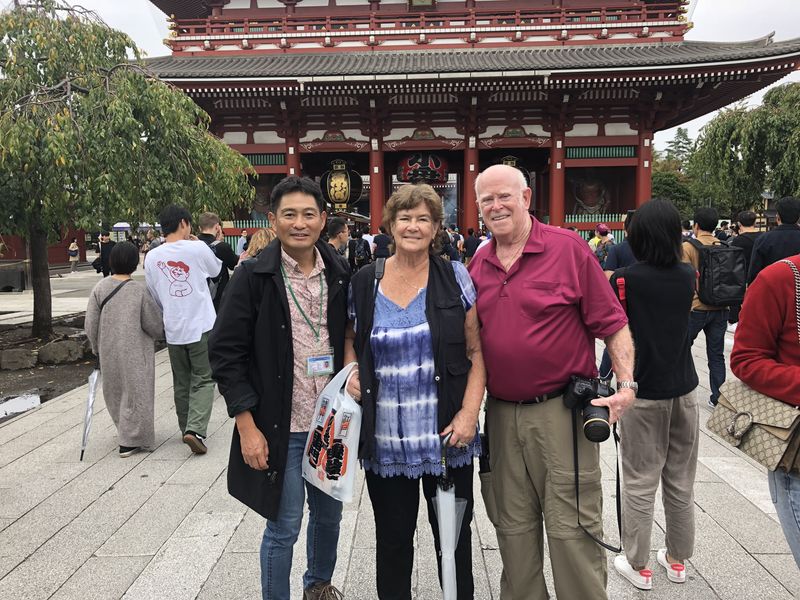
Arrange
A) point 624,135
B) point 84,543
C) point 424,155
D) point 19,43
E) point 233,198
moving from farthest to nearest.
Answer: point 424,155
point 624,135
point 233,198
point 19,43
point 84,543

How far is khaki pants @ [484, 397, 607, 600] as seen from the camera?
1.88m

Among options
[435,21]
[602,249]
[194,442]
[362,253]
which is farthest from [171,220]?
[435,21]

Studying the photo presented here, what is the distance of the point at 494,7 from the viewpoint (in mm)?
15898

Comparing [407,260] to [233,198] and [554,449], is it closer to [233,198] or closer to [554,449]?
[554,449]

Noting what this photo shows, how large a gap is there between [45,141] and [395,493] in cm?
630

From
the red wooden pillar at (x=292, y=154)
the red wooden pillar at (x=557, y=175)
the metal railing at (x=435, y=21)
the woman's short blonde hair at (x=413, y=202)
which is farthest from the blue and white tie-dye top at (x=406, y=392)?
the metal railing at (x=435, y=21)

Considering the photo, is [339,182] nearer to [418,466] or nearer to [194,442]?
[194,442]

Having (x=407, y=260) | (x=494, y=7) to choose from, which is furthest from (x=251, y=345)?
(x=494, y=7)

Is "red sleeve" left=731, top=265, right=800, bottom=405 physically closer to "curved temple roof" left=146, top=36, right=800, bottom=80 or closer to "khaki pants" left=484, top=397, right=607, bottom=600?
"khaki pants" left=484, top=397, right=607, bottom=600

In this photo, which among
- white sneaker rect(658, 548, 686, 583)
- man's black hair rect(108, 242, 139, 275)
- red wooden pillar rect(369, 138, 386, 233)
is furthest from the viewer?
red wooden pillar rect(369, 138, 386, 233)

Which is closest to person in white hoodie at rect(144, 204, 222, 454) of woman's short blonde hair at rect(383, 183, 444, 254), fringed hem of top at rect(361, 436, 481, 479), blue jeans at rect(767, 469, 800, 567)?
fringed hem of top at rect(361, 436, 481, 479)

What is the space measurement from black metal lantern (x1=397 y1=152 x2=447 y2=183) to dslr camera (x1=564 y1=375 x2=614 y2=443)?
530 inches

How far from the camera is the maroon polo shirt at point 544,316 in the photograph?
6.14 feet

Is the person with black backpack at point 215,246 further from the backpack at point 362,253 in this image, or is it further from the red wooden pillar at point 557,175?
the red wooden pillar at point 557,175
